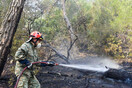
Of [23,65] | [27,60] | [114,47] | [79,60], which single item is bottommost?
[23,65]

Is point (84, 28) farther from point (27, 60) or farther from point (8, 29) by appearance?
point (27, 60)

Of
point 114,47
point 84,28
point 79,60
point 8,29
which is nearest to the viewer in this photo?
point 8,29

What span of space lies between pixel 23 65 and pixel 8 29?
198 cm

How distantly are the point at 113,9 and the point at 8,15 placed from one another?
1050cm

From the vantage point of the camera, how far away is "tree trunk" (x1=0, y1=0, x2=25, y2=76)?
469cm

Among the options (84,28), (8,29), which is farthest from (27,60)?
(84,28)

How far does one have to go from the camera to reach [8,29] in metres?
4.77

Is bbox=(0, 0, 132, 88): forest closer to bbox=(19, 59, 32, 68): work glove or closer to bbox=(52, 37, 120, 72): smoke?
bbox=(52, 37, 120, 72): smoke

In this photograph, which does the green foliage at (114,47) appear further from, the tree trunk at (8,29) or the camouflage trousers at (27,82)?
the camouflage trousers at (27,82)

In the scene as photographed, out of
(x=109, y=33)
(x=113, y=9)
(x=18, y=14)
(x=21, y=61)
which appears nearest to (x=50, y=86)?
(x=21, y=61)

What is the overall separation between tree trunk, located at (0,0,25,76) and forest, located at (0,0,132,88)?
5.01 ft

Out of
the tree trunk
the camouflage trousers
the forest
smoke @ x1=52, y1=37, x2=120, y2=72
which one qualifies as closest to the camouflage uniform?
the camouflage trousers

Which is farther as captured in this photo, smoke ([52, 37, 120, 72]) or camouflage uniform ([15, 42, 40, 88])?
smoke ([52, 37, 120, 72])

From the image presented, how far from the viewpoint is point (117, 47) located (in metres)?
11.4
